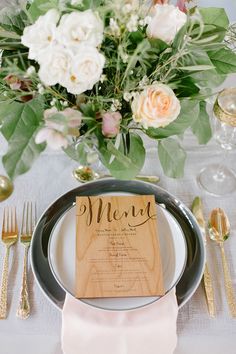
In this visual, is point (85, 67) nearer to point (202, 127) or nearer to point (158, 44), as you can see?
point (158, 44)

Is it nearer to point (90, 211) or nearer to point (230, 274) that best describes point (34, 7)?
point (90, 211)

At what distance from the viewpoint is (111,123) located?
0.50 m

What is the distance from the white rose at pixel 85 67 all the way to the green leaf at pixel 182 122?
0.55ft

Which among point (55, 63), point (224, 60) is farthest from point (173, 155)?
point (55, 63)

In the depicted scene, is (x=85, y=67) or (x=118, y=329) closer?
(x=85, y=67)

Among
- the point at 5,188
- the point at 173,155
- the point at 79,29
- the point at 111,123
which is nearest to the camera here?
the point at 79,29

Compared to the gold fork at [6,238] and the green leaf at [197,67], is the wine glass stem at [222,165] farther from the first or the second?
the gold fork at [6,238]

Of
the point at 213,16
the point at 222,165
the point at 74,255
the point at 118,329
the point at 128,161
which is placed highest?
the point at 213,16

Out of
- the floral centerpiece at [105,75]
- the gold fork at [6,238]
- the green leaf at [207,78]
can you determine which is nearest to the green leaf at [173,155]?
the floral centerpiece at [105,75]

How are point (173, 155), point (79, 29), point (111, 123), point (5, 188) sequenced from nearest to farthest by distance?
point (79, 29) → point (111, 123) → point (173, 155) → point (5, 188)

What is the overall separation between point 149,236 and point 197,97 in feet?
0.83

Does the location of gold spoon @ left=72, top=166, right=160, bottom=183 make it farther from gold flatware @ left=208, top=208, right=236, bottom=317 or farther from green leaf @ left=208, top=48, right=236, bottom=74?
green leaf @ left=208, top=48, right=236, bottom=74

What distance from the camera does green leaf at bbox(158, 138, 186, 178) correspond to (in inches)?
24.0

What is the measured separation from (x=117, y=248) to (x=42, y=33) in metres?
0.37
